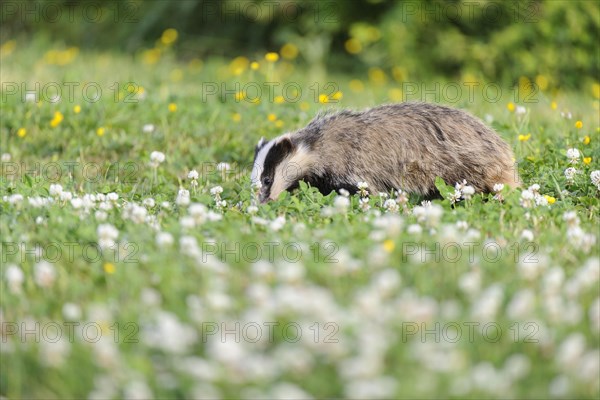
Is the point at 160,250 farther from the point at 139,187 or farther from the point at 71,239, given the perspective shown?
the point at 139,187

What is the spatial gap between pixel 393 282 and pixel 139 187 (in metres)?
3.17

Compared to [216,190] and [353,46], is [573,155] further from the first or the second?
[353,46]

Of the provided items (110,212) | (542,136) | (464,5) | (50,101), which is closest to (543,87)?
(464,5)

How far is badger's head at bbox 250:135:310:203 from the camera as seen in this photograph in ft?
18.5

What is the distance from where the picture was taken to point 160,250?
13.3 ft

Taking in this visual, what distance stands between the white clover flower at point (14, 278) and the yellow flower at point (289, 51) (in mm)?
8076

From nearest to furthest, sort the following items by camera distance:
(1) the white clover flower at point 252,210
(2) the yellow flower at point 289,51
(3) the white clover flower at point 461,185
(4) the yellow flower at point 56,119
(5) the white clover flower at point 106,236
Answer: (5) the white clover flower at point 106,236, (1) the white clover flower at point 252,210, (3) the white clover flower at point 461,185, (4) the yellow flower at point 56,119, (2) the yellow flower at point 289,51

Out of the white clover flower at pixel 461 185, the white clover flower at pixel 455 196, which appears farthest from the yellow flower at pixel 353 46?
the white clover flower at pixel 455 196

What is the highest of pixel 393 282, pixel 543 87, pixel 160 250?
pixel 393 282

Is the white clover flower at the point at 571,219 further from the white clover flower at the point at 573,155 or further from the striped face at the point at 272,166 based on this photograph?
the striped face at the point at 272,166

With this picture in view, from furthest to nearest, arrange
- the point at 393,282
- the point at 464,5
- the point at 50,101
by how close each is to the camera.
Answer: the point at 464,5
the point at 50,101
the point at 393,282

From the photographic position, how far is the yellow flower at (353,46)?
37.1 feet

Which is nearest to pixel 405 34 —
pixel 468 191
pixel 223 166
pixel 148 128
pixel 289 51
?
pixel 289 51

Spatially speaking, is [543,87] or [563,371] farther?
[543,87]
